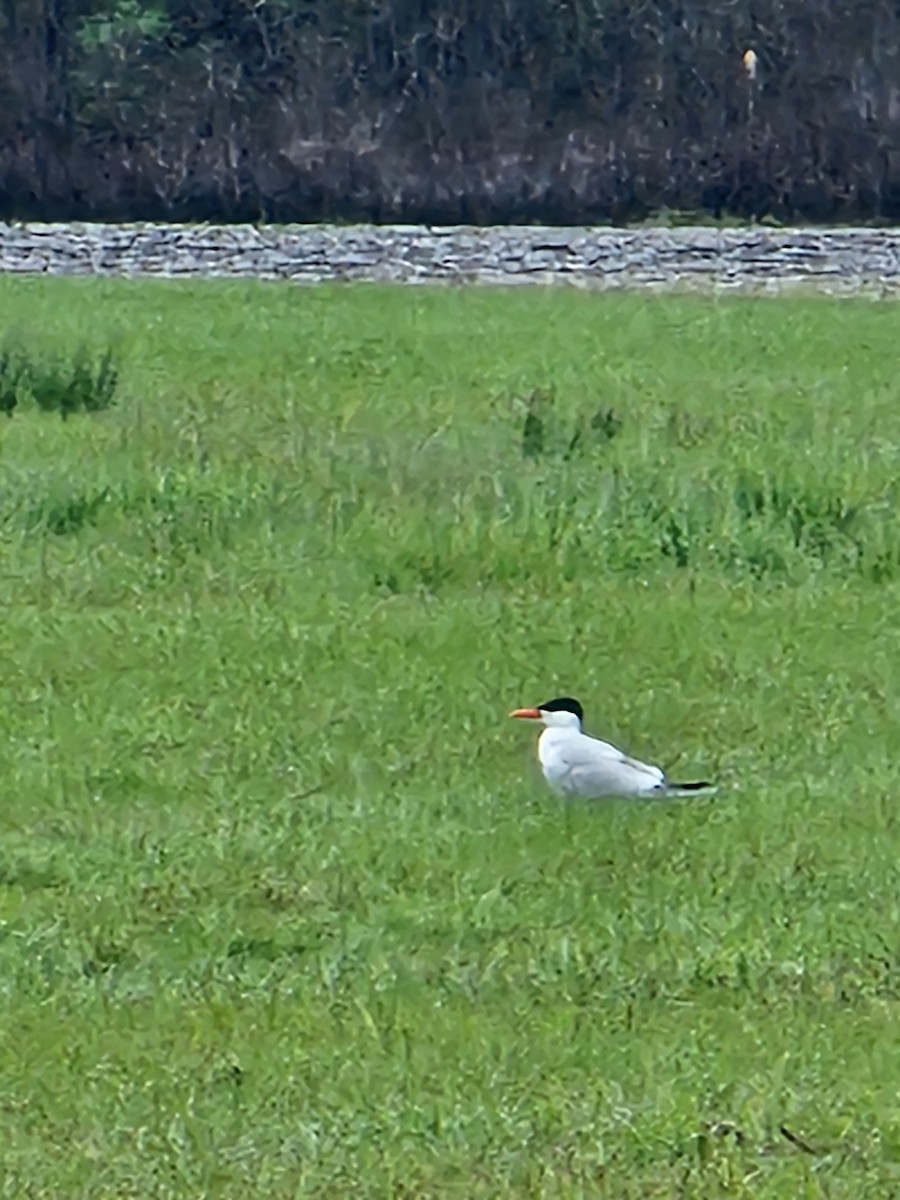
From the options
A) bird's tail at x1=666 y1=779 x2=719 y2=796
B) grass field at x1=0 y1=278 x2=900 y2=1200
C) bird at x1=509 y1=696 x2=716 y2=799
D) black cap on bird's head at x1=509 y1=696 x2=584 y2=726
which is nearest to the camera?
grass field at x1=0 y1=278 x2=900 y2=1200

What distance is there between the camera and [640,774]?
7.05 m

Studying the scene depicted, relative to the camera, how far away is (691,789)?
23.6ft

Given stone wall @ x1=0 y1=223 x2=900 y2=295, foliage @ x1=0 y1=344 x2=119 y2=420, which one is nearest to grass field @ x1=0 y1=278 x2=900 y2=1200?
→ foliage @ x1=0 y1=344 x2=119 y2=420

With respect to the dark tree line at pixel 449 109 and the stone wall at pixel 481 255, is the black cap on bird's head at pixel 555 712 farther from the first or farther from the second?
the dark tree line at pixel 449 109

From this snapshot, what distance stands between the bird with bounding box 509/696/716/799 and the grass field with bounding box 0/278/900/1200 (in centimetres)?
7

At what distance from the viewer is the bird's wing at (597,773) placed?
6.99 m

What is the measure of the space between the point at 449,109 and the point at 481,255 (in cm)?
657

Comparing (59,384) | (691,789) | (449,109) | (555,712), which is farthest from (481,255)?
(691,789)

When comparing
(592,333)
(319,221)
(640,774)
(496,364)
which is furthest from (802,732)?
(319,221)

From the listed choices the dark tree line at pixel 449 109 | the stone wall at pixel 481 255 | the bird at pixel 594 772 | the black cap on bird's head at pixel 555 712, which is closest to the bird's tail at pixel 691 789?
the bird at pixel 594 772

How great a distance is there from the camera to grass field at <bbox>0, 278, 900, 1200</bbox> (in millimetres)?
5129

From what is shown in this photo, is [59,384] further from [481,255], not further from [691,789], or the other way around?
[481,255]

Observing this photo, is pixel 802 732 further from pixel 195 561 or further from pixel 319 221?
pixel 319 221

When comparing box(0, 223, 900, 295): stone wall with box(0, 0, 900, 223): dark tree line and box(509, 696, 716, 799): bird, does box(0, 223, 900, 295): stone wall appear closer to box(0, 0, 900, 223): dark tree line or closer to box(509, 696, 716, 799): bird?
box(0, 0, 900, 223): dark tree line
